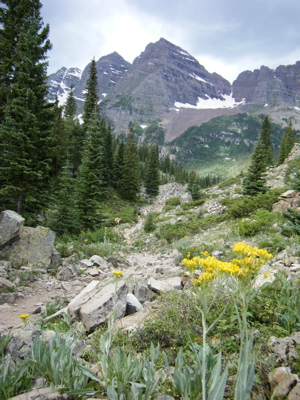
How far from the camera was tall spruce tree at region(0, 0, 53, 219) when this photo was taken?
10.6 metres

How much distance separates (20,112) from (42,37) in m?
4.85

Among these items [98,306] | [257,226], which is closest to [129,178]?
[257,226]

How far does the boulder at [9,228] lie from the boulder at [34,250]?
0.80 ft

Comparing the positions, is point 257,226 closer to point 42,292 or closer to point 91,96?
point 42,292

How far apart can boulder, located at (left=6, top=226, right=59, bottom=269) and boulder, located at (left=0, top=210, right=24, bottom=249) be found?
0.24m

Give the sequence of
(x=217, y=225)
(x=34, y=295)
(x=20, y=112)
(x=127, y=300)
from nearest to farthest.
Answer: (x=127, y=300), (x=34, y=295), (x=20, y=112), (x=217, y=225)

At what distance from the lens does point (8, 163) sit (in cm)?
1089

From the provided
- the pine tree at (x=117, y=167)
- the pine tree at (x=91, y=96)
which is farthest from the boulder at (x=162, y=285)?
the pine tree at (x=117, y=167)

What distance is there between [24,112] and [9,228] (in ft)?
20.2

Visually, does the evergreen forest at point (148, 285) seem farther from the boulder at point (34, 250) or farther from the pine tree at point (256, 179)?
the boulder at point (34, 250)

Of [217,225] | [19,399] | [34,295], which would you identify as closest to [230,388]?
[19,399]

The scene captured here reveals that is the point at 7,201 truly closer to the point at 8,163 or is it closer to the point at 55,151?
the point at 8,163

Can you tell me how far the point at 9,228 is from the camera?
7660mm

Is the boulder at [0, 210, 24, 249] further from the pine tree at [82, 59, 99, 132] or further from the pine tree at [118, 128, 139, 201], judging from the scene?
the pine tree at [118, 128, 139, 201]
